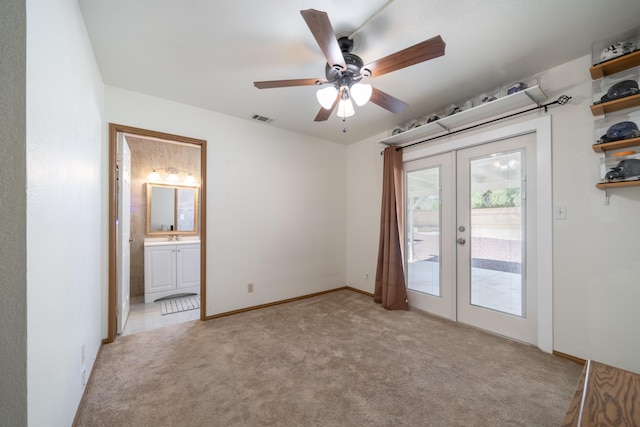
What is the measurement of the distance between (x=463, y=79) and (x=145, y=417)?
3.61 metres

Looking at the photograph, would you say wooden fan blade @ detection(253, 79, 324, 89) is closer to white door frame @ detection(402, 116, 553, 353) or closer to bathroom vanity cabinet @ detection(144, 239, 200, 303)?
white door frame @ detection(402, 116, 553, 353)

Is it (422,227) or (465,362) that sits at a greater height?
(422,227)

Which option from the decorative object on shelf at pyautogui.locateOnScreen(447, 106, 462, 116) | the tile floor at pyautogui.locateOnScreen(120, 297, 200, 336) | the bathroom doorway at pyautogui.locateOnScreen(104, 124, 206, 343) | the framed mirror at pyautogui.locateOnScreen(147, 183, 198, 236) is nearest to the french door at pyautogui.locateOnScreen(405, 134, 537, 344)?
the decorative object on shelf at pyautogui.locateOnScreen(447, 106, 462, 116)

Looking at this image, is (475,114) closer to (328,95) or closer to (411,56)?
(411,56)

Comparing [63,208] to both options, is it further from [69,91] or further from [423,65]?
[423,65]

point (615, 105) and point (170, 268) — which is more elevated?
point (615, 105)

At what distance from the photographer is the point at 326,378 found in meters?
1.96

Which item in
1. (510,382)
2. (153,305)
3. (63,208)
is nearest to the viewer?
(63,208)

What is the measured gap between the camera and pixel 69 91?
4.66ft

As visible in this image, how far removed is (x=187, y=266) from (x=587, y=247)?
4.88 m

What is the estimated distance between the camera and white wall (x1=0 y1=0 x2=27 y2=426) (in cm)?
88

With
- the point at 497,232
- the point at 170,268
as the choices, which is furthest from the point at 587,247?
the point at 170,268

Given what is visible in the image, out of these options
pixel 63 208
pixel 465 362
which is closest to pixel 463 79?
pixel 465 362

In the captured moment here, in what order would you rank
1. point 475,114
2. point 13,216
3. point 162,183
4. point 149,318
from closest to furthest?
point 13,216
point 475,114
point 149,318
point 162,183
